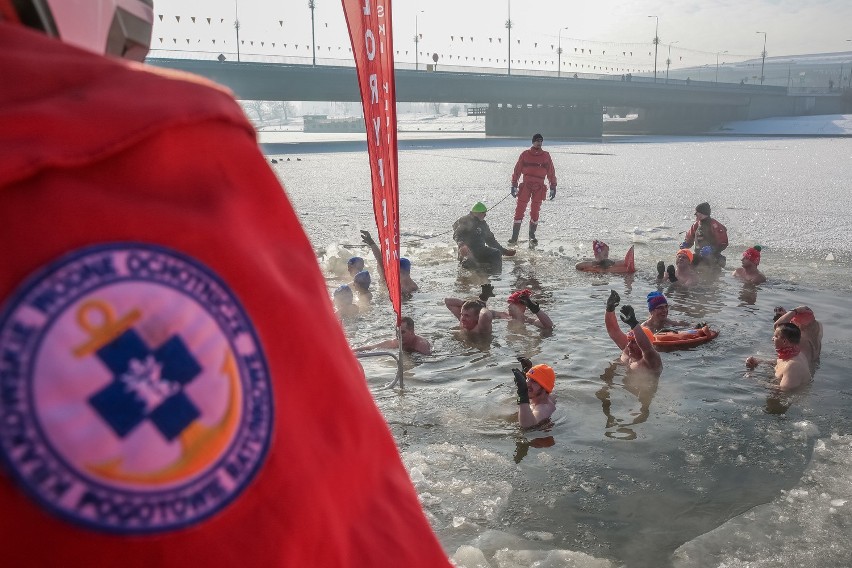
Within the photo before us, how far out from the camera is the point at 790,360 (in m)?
6.07

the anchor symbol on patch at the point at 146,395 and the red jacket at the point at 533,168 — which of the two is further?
the red jacket at the point at 533,168

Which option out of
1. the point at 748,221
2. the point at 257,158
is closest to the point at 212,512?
the point at 257,158

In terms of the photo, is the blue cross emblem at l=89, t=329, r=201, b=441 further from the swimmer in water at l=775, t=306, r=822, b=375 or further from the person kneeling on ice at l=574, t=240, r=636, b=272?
the person kneeling on ice at l=574, t=240, r=636, b=272

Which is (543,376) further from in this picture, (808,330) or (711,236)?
(711,236)

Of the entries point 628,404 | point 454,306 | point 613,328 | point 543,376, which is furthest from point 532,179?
point 543,376

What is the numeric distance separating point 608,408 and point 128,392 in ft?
18.4

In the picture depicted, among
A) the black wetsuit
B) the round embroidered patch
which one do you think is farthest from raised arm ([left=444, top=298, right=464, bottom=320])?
the round embroidered patch

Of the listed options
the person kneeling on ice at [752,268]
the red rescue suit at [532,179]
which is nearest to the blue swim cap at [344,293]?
the red rescue suit at [532,179]

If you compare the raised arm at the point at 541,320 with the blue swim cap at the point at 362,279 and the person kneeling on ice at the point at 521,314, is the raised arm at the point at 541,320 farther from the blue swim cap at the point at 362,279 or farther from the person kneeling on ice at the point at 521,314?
the blue swim cap at the point at 362,279

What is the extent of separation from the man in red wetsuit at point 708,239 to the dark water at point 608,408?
1.19 ft

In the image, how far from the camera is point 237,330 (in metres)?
0.52

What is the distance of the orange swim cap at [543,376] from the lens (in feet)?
17.8

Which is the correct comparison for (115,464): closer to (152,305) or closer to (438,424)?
(152,305)

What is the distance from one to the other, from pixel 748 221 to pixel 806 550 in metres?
11.9
